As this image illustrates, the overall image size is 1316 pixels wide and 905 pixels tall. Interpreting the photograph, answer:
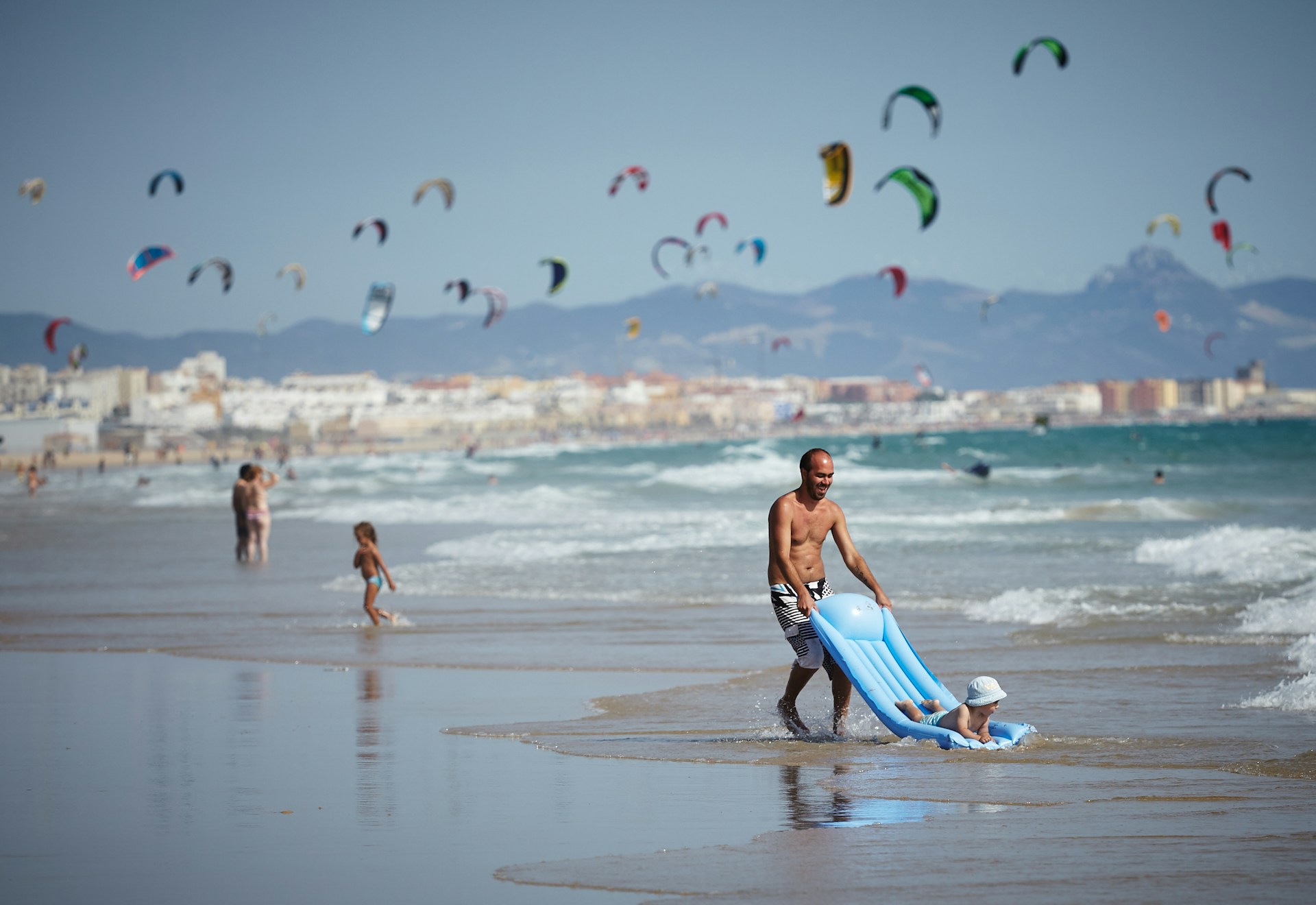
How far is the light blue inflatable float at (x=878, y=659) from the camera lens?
20.7 ft

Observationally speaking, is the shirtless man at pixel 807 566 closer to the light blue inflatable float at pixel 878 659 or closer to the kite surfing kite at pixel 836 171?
the light blue inflatable float at pixel 878 659

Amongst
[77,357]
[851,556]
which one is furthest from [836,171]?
[77,357]

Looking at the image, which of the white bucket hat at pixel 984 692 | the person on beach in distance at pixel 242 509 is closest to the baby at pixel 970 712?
the white bucket hat at pixel 984 692

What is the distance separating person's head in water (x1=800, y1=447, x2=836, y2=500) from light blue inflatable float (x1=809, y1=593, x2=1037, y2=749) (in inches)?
18.8

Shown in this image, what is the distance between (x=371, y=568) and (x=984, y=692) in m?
6.66

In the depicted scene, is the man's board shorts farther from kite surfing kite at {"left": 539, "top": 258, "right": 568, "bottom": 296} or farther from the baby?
kite surfing kite at {"left": 539, "top": 258, "right": 568, "bottom": 296}

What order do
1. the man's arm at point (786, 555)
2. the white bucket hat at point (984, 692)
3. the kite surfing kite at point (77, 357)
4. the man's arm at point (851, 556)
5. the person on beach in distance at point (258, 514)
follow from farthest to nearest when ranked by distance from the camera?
the kite surfing kite at point (77, 357) < the person on beach in distance at point (258, 514) < the man's arm at point (851, 556) < the man's arm at point (786, 555) < the white bucket hat at point (984, 692)

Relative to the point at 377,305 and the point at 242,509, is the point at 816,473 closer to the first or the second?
the point at 242,509

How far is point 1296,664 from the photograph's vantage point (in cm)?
852

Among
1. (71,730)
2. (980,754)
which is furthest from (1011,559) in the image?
(71,730)

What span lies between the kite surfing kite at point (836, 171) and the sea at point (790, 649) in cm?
484

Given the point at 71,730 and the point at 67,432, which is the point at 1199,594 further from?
the point at 67,432

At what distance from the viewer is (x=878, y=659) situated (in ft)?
21.0

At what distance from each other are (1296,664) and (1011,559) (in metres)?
7.86
